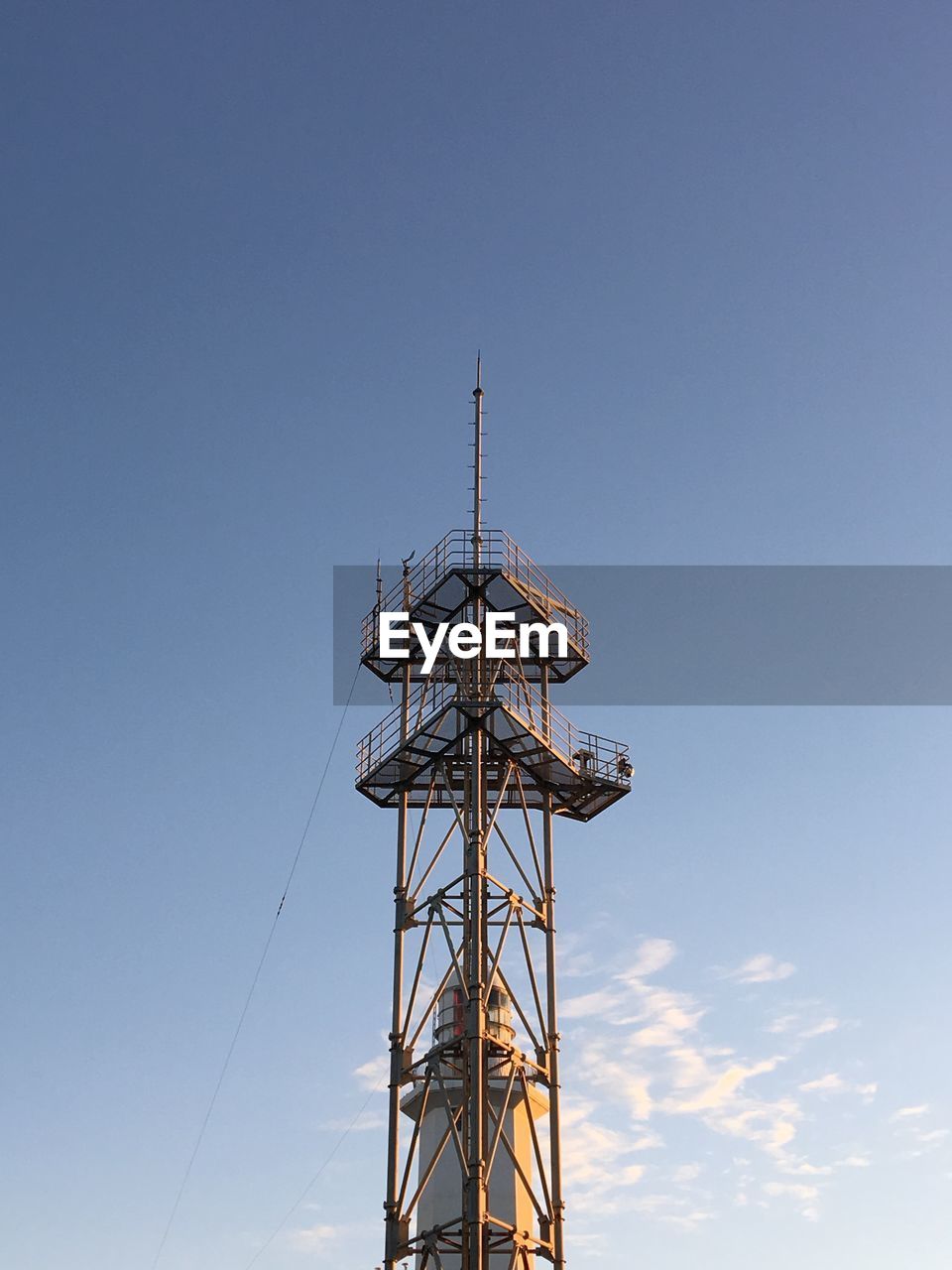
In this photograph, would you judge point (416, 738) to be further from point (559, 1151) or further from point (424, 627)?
point (559, 1151)

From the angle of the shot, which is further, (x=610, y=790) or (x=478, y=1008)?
(x=610, y=790)

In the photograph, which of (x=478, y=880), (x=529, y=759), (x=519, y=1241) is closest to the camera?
(x=519, y=1241)

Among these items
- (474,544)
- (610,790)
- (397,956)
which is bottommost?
(397,956)

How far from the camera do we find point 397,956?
50.3 m

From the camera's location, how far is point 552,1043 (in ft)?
161

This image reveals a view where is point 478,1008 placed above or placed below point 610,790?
below

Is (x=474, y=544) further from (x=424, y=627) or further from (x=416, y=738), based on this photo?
(x=416, y=738)

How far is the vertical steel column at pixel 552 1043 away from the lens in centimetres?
4669

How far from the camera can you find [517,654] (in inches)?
2141

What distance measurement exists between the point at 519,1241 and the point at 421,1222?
358 cm

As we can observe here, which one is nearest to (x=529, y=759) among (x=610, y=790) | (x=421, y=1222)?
(x=610, y=790)

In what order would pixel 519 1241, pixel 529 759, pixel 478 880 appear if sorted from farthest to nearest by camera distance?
pixel 529 759
pixel 478 880
pixel 519 1241

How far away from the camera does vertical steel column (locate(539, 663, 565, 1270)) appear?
46.7 m

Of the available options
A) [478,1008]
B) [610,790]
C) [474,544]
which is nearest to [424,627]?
[474,544]
